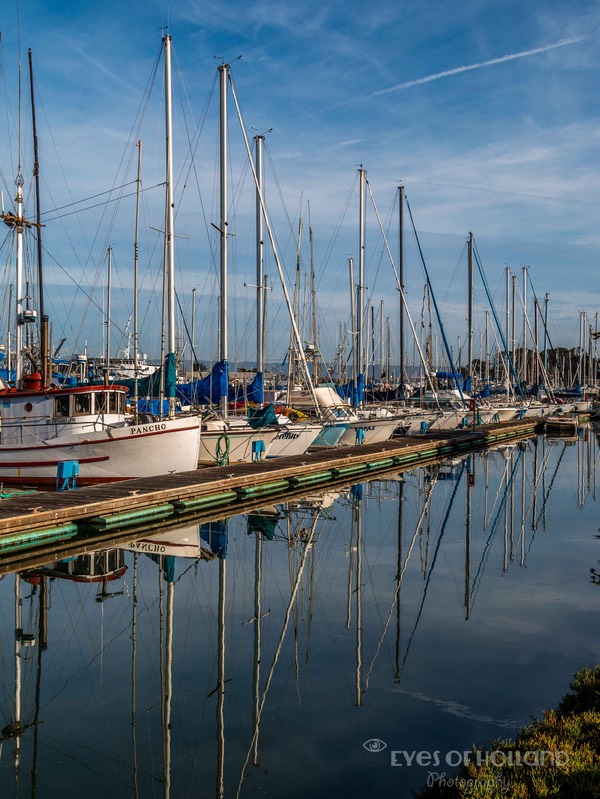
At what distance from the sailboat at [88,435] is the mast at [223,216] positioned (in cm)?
322

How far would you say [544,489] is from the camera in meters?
30.4

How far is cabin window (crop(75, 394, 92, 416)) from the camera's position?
26297 mm

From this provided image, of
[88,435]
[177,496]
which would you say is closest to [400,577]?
[177,496]

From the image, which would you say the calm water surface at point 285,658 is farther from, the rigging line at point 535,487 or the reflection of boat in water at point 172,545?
the rigging line at point 535,487

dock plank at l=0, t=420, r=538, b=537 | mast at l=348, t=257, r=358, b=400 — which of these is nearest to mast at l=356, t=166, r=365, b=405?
mast at l=348, t=257, r=358, b=400

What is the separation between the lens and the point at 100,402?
1044 inches

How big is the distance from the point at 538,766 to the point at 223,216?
26536 millimetres

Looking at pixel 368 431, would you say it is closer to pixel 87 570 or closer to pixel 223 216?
pixel 223 216

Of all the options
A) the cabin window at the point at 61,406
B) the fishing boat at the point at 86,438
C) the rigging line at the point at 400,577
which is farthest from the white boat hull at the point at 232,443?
the rigging line at the point at 400,577

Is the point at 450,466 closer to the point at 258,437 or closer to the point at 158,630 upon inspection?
the point at 258,437

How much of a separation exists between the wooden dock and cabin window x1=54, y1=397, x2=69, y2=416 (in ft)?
13.9

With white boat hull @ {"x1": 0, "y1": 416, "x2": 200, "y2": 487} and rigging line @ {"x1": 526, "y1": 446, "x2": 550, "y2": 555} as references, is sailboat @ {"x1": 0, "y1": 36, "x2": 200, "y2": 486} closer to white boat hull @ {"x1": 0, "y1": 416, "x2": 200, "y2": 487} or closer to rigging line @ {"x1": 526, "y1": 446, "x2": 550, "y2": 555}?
white boat hull @ {"x1": 0, "y1": 416, "x2": 200, "y2": 487}

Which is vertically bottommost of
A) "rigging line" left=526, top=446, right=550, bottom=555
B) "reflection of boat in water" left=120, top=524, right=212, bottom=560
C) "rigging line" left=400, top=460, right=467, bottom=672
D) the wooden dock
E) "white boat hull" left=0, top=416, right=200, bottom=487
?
"rigging line" left=526, top=446, right=550, bottom=555

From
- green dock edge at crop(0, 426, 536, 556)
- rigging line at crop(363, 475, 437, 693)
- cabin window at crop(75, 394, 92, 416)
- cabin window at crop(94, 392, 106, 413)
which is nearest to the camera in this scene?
rigging line at crop(363, 475, 437, 693)
